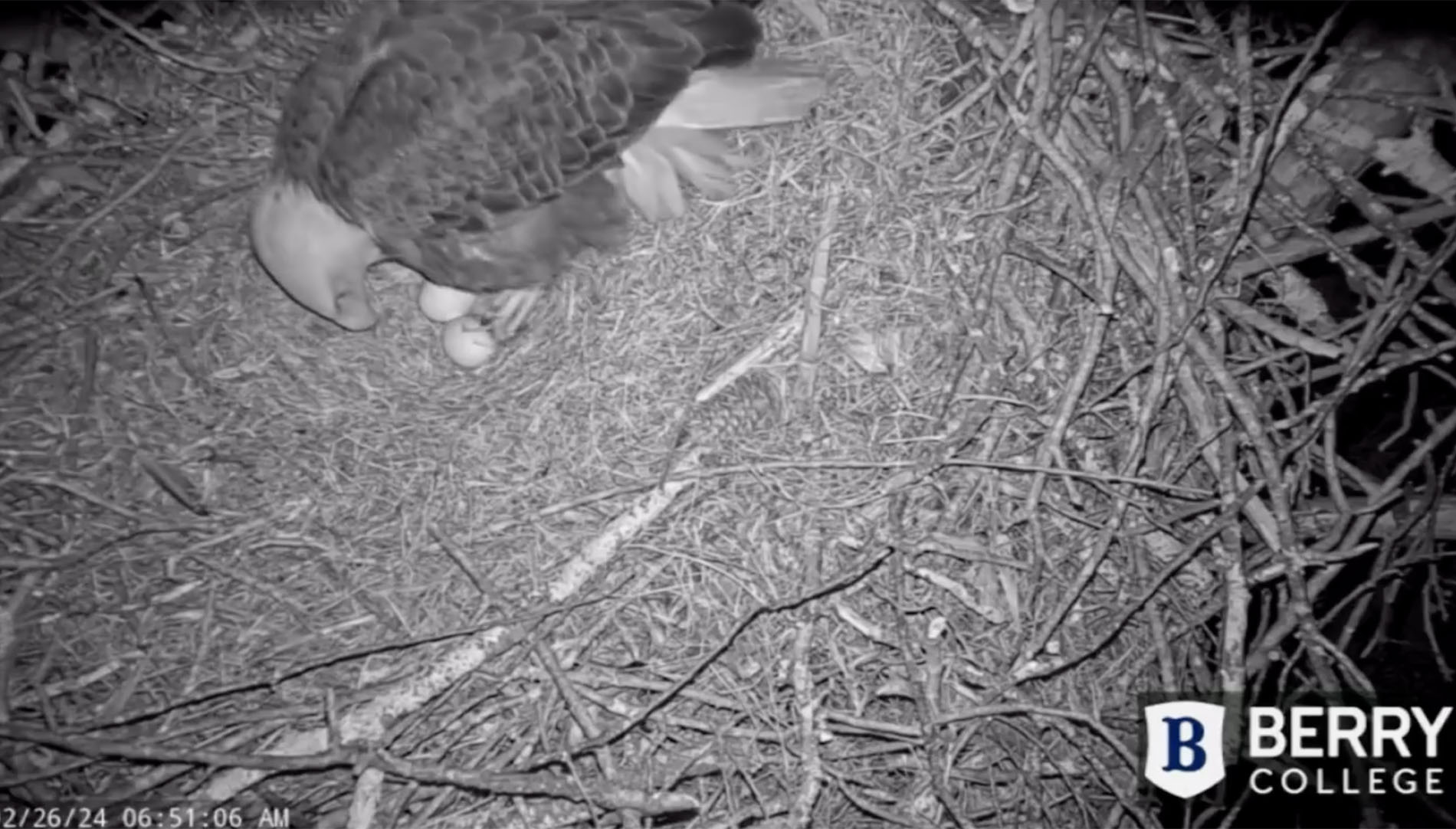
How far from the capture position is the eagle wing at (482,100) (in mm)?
2250

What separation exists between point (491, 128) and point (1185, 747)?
208 centimetres

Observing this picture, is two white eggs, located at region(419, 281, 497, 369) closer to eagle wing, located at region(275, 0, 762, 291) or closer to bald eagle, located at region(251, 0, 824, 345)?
bald eagle, located at region(251, 0, 824, 345)

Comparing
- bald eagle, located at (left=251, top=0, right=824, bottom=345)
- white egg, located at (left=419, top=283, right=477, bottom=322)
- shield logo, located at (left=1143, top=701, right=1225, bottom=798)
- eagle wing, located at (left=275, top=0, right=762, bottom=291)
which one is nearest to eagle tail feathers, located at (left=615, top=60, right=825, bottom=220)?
bald eagle, located at (left=251, top=0, right=824, bottom=345)

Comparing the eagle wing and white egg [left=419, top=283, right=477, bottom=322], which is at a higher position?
the eagle wing

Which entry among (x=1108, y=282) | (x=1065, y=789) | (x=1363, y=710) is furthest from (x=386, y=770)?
(x=1363, y=710)

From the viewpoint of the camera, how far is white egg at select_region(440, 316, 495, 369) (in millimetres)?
2545

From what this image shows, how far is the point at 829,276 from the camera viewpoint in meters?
2.38

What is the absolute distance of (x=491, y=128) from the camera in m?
2.27

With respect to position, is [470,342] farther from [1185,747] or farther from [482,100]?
[1185,747]

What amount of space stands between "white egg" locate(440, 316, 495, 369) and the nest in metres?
0.07

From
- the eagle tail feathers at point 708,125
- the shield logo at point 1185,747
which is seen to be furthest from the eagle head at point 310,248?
the shield logo at point 1185,747

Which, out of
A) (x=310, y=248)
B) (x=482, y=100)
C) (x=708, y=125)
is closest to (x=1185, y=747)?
(x=708, y=125)

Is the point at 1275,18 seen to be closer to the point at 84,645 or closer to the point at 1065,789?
the point at 1065,789

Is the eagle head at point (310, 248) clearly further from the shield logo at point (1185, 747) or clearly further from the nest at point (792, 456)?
the shield logo at point (1185, 747)
